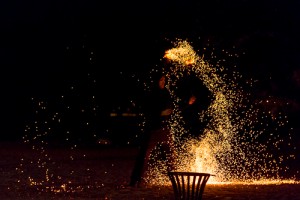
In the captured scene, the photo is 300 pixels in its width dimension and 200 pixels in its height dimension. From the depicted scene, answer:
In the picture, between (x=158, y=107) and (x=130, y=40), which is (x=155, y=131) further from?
(x=130, y=40)

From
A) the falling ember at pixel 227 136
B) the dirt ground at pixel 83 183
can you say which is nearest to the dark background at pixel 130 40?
the falling ember at pixel 227 136

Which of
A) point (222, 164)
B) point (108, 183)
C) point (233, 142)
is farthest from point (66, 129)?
point (108, 183)

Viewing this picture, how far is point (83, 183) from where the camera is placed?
12.2 metres

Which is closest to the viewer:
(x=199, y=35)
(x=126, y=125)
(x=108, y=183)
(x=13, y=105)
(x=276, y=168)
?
(x=108, y=183)

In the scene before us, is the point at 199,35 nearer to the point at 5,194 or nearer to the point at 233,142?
the point at 233,142

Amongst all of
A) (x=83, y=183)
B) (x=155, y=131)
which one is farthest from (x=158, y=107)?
(x=83, y=183)

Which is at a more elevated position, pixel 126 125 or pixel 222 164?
pixel 126 125

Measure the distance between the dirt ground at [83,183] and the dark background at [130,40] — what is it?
20.0 feet

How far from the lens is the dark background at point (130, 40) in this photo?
23.2 m

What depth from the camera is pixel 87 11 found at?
2461 cm

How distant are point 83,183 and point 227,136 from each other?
12197mm

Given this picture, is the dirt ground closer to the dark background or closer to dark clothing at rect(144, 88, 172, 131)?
dark clothing at rect(144, 88, 172, 131)

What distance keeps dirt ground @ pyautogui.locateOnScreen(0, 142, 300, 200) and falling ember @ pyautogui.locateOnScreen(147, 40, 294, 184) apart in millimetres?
993

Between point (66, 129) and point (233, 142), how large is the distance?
21.9 feet
